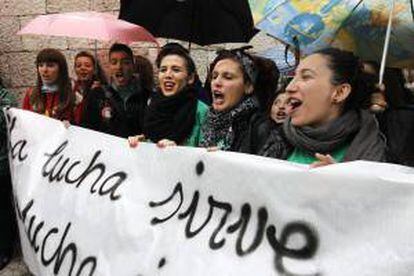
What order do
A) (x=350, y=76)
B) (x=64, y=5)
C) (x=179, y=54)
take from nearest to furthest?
(x=350, y=76) → (x=179, y=54) → (x=64, y=5)

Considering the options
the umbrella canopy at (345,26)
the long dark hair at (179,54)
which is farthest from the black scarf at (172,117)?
the umbrella canopy at (345,26)

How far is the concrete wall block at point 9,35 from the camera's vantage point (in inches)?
248

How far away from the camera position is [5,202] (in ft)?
13.6

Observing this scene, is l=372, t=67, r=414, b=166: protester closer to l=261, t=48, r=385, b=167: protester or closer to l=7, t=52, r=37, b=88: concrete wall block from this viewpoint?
l=261, t=48, r=385, b=167: protester

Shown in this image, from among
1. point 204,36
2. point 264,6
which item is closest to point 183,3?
point 204,36

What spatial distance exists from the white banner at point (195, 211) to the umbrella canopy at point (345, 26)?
35.3 inches

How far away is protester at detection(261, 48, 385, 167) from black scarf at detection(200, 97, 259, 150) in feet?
1.60

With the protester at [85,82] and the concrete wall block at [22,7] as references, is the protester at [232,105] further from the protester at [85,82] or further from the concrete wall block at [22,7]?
the concrete wall block at [22,7]

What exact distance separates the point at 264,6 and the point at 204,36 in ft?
3.49

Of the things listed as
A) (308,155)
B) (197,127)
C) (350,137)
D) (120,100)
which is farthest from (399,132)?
(120,100)

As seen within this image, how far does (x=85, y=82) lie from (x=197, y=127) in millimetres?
1690

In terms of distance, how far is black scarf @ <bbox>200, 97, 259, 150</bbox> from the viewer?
119 inches

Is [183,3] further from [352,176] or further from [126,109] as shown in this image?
[352,176]

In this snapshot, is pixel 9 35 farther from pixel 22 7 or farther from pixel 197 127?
pixel 197 127
